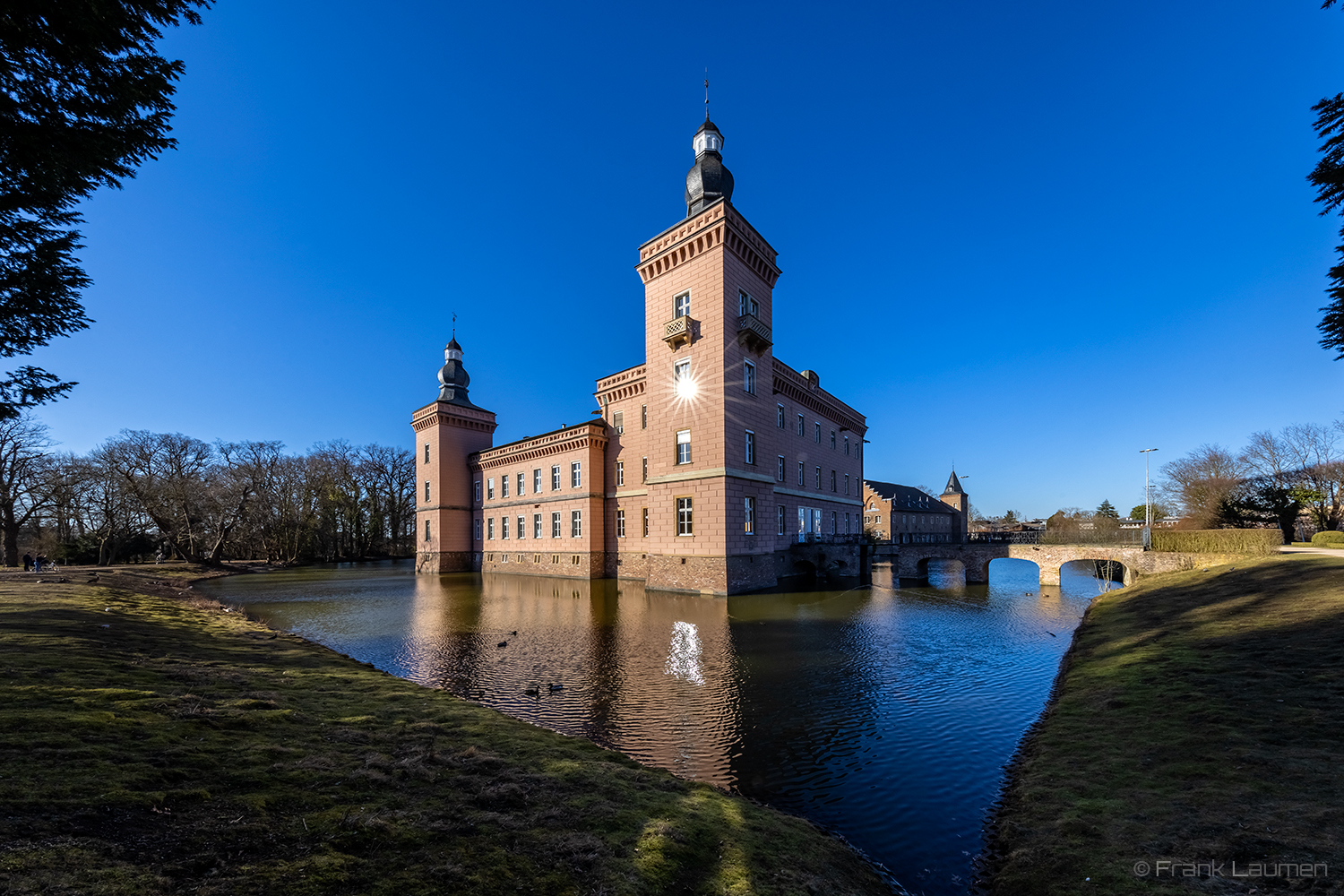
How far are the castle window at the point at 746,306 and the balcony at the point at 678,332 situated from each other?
2.77 meters

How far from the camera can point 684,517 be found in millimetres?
28141

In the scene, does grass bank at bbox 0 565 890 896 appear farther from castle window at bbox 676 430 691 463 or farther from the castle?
castle window at bbox 676 430 691 463

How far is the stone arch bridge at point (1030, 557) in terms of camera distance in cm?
2712

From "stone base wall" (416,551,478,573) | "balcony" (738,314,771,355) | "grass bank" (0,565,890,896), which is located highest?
"balcony" (738,314,771,355)

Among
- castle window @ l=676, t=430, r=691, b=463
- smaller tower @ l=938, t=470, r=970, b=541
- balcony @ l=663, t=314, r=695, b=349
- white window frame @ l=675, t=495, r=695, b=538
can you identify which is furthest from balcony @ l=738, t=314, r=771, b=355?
smaller tower @ l=938, t=470, r=970, b=541

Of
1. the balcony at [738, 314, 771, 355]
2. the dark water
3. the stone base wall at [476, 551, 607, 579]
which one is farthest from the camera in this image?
the stone base wall at [476, 551, 607, 579]

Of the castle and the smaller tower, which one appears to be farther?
the smaller tower

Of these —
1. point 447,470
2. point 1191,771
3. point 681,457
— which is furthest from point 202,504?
point 1191,771

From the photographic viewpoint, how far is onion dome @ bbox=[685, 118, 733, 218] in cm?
2973

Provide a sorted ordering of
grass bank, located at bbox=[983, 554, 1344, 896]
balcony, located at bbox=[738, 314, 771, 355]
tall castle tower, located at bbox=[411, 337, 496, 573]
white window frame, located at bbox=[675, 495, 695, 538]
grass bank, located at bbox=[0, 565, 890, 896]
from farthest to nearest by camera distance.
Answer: tall castle tower, located at bbox=[411, 337, 496, 573]
balcony, located at bbox=[738, 314, 771, 355]
white window frame, located at bbox=[675, 495, 695, 538]
grass bank, located at bbox=[983, 554, 1344, 896]
grass bank, located at bbox=[0, 565, 890, 896]

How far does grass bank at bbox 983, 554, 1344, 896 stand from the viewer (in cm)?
459

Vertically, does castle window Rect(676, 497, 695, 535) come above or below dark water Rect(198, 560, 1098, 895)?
above

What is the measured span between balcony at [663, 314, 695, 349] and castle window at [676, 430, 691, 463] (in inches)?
193

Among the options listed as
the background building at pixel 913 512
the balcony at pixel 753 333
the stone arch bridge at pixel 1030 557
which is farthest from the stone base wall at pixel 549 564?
the background building at pixel 913 512
